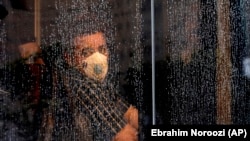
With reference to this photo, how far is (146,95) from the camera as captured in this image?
2.75 metres

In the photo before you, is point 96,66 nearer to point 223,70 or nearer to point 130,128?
point 130,128

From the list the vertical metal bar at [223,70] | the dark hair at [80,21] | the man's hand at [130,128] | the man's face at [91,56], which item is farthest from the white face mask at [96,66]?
the vertical metal bar at [223,70]

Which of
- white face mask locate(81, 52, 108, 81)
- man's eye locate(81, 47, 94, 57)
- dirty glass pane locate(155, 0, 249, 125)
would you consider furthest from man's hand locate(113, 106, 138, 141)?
man's eye locate(81, 47, 94, 57)

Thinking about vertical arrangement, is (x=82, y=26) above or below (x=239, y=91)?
above

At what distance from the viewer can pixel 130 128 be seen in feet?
9.06

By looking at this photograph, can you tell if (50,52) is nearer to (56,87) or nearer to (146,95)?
(56,87)

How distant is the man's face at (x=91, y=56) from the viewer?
109 inches

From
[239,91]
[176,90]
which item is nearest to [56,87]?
[176,90]

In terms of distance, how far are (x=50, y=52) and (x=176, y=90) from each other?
0.70 meters

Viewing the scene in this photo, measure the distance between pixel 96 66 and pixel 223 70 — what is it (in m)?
0.68

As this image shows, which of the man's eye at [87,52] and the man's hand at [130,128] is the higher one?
the man's eye at [87,52]

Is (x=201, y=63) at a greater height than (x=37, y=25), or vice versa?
(x=37, y=25)

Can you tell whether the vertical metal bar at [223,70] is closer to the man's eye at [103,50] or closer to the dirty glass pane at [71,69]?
the dirty glass pane at [71,69]

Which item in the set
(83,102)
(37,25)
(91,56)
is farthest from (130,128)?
(37,25)
